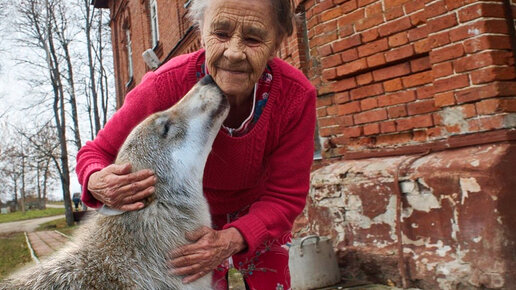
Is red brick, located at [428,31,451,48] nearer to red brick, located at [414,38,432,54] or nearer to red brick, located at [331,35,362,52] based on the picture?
red brick, located at [414,38,432,54]

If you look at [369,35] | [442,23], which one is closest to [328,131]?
[369,35]

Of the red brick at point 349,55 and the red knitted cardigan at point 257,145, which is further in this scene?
the red brick at point 349,55

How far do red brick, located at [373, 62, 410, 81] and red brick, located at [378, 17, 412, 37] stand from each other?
0.91ft

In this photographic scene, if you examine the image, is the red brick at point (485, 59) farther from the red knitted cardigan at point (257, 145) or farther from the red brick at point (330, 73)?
the red knitted cardigan at point (257, 145)

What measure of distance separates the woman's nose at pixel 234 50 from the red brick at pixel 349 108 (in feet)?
7.51

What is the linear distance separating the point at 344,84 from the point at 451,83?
1.05 meters

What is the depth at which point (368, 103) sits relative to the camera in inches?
158

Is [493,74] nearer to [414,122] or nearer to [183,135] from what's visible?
[414,122]

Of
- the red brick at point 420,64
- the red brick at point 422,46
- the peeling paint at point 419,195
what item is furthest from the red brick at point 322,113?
the peeling paint at point 419,195

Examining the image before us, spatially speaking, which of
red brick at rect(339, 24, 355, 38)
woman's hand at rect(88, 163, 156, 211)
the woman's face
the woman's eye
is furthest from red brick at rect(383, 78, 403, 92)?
woman's hand at rect(88, 163, 156, 211)

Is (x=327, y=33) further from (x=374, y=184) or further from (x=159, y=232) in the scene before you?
(x=159, y=232)

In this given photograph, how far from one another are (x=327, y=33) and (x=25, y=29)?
17.0 meters

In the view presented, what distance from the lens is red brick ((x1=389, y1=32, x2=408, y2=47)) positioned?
12.1 feet

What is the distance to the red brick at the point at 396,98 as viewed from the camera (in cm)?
371
